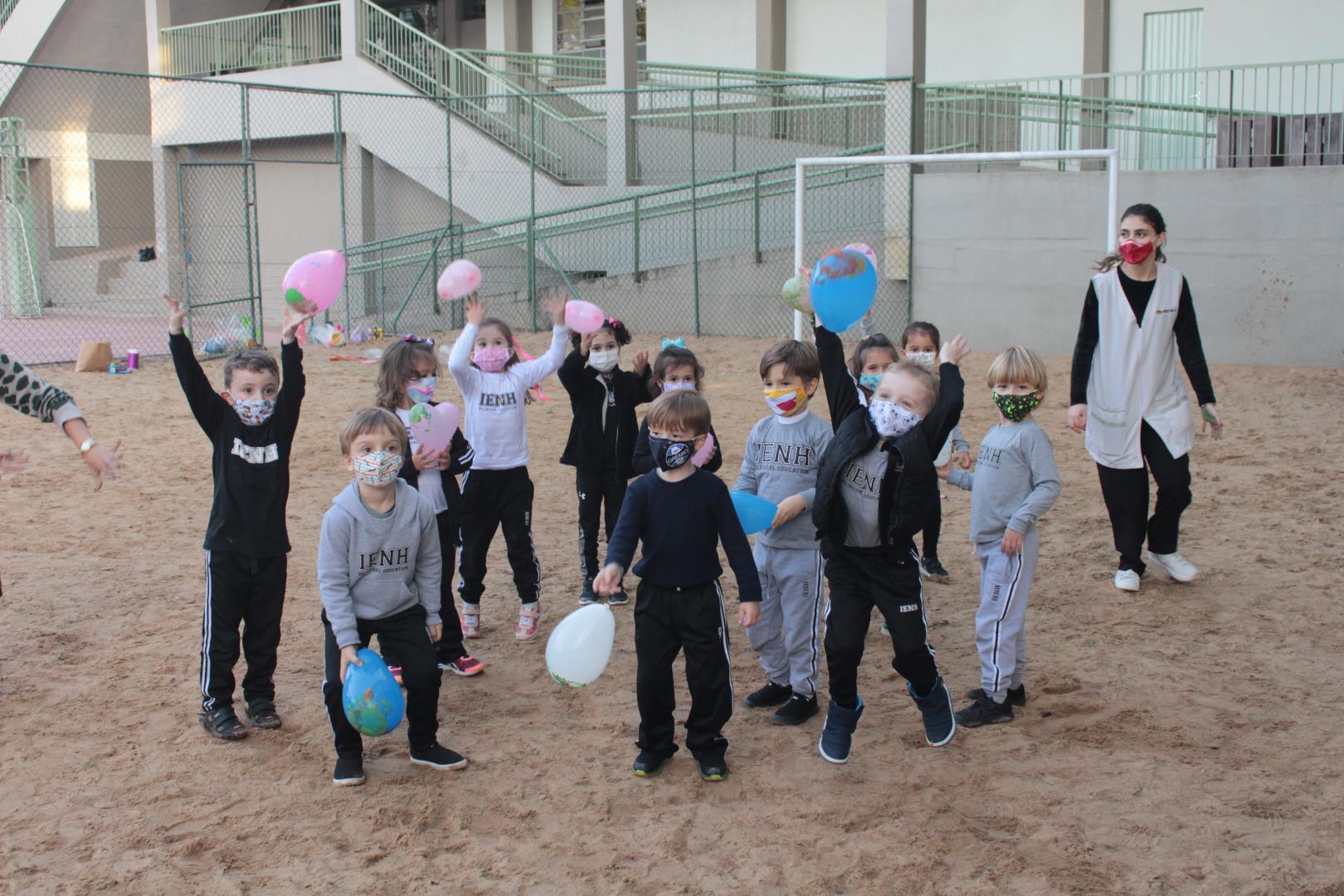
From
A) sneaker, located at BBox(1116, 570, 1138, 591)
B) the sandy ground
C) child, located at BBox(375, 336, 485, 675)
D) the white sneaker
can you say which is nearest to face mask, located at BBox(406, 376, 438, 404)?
child, located at BBox(375, 336, 485, 675)

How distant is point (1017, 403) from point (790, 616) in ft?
3.80

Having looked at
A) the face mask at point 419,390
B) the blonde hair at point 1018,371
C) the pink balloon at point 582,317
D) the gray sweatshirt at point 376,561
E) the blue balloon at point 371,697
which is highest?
the pink balloon at point 582,317

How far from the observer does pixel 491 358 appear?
217 inches

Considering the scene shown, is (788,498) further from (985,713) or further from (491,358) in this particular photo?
(491,358)

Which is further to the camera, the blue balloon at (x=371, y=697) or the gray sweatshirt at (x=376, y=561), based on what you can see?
the gray sweatshirt at (x=376, y=561)

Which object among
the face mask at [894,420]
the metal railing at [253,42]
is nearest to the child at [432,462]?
the face mask at [894,420]

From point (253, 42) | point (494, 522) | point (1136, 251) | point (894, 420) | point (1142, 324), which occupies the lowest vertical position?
point (494, 522)

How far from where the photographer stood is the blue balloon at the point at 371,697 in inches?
151

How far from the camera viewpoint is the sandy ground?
352 centimetres

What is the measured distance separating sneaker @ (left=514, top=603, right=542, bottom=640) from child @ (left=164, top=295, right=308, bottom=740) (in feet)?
4.24

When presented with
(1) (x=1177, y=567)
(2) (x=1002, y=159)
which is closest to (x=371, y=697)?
(1) (x=1177, y=567)

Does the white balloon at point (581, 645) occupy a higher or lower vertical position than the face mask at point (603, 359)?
lower

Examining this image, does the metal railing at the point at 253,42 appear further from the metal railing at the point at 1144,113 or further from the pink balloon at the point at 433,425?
the pink balloon at the point at 433,425

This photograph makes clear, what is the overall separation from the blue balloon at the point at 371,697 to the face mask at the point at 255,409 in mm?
1035
